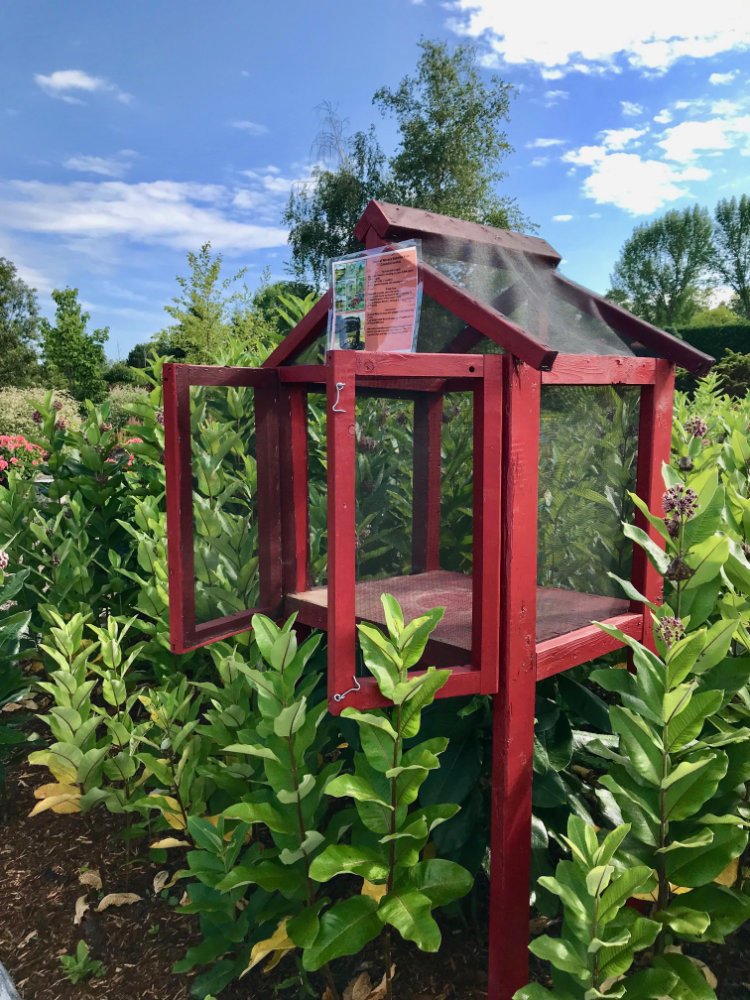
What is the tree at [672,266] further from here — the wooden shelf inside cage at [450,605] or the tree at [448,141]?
the wooden shelf inside cage at [450,605]

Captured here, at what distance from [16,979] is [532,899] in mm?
1542

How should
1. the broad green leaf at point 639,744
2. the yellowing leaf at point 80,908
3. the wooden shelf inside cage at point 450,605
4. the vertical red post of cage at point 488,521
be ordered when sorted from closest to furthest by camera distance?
the broad green leaf at point 639,744, the vertical red post of cage at point 488,521, the wooden shelf inside cage at point 450,605, the yellowing leaf at point 80,908

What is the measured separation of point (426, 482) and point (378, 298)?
672 millimetres

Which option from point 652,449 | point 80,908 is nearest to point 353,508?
point 652,449

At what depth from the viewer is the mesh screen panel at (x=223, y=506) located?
241cm

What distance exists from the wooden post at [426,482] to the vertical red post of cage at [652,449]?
588mm

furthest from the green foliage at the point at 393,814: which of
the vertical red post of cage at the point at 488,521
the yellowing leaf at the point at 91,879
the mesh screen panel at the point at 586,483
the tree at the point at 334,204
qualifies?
the tree at the point at 334,204

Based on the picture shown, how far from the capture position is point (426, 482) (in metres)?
2.43

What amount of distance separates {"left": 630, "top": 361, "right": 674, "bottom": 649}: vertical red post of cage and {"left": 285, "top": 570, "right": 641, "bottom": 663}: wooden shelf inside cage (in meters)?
0.11

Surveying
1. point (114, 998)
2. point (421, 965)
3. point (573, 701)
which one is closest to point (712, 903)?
point (573, 701)

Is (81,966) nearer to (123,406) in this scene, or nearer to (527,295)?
(527,295)

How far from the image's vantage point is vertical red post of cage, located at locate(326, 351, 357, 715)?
168 centimetres

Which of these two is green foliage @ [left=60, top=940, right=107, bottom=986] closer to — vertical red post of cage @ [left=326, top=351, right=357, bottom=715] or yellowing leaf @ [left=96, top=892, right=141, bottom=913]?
yellowing leaf @ [left=96, top=892, right=141, bottom=913]

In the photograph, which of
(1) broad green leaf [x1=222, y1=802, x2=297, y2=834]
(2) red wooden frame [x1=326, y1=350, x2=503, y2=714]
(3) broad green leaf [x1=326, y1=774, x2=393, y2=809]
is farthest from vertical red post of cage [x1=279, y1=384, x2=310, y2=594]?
(3) broad green leaf [x1=326, y1=774, x2=393, y2=809]
